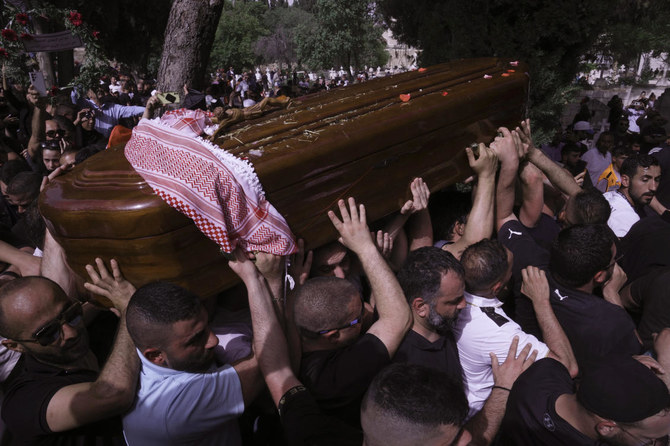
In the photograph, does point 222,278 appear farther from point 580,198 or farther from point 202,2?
point 202,2

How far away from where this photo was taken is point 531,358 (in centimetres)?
202

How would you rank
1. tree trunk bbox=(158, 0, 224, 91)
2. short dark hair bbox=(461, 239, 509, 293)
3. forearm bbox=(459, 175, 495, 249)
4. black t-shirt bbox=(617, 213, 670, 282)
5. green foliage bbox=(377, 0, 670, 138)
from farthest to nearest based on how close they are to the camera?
green foliage bbox=(377, 0, 670, 138), tree trunk bbox=(158, 0, 224, 91), black t-shirt bbox=(617, 213, 670, 282), forearm bbox=(459, 175, 495, 249), short dark hair bbox=(461, 239, 509, 293)

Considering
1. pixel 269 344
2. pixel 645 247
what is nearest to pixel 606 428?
pixel 269 344

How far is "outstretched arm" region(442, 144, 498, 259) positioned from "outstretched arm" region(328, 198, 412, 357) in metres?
0.86

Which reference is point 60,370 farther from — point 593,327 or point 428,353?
point 593,327

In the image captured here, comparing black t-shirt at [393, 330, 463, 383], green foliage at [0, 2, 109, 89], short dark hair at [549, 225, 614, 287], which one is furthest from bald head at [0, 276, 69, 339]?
green foliage at [0, 2, 109, 89]

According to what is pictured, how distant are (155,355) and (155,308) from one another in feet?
0.70

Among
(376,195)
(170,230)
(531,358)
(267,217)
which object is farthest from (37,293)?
(531,358)

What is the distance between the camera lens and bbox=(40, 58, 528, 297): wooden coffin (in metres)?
1.67

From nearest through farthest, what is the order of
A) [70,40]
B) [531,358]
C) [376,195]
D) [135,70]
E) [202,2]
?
[531,358]
[376,195]
[202,2]
[70,40]
[135,70]

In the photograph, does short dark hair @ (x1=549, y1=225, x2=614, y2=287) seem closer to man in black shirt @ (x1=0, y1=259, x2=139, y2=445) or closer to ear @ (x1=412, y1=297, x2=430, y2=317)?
ear @ (x1=412, y1=297, x2=430, y2=317)

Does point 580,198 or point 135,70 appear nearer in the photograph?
point 580,198

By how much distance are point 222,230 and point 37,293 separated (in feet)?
2.44

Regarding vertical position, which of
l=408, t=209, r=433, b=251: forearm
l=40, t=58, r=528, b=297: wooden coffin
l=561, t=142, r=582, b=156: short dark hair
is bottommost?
l=561, t=142, r=582, b=156: short dark hair
